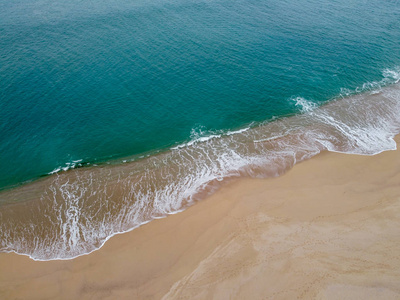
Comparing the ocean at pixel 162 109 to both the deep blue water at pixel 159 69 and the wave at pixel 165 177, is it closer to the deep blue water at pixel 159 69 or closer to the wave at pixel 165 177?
the wave at pixel 165 177

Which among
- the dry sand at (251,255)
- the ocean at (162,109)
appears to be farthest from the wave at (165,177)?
the dry sand at (251,255)

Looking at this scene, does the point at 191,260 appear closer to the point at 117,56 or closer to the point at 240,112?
Answer: the point at 240,112

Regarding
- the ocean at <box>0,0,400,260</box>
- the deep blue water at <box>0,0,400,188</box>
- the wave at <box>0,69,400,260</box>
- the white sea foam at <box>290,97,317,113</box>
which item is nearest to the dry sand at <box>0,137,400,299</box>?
the wave at <box>0,69,400,260</box>

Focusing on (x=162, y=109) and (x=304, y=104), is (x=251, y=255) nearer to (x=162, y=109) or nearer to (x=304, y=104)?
(x=162, y=109)

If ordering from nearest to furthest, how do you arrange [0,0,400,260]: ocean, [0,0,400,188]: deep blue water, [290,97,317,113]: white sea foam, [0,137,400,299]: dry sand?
[0,137,400,299]: dry sand → [0,0,400,260]: ocean → [0,0,400,188]: deep blue water → [290,97,317,113]: white sea foam

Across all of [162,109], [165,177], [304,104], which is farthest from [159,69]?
[304,104]

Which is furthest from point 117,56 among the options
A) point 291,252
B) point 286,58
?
point 291,252

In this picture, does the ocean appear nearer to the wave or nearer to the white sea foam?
the wave
